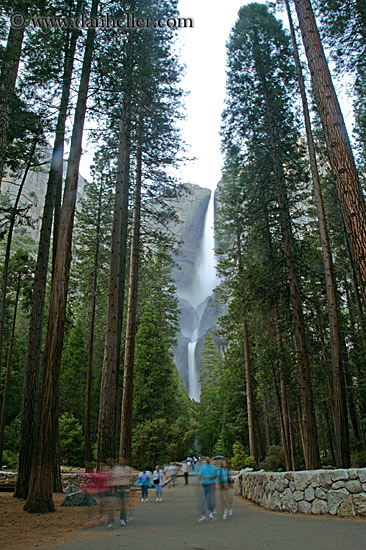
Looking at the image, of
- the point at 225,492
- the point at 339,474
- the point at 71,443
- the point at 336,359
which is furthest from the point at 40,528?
the point at 71,443

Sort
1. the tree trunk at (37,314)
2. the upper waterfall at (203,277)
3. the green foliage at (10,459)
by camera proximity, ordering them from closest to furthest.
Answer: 1. the tree trunk at (37,314)
2. the green foliage at (10,459)
3. the upper waterfall at (203,277)

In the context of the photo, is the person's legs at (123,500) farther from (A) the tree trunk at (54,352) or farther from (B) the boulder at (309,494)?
(B) the boulder at (309,494)

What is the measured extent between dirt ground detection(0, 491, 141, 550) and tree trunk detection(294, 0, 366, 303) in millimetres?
5202

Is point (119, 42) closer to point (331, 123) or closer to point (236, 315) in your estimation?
point (331, 123)

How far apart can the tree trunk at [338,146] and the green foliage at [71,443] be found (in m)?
21.5

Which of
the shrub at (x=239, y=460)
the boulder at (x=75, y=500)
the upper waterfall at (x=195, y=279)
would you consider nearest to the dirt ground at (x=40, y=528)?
the boulder at (x=75, y=500)

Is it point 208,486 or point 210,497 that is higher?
point 208,486

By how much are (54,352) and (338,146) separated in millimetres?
6298

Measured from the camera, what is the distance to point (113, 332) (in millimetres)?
9914

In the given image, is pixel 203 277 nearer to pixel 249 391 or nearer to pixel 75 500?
pixel 249 391

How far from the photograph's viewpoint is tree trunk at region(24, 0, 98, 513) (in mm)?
6965

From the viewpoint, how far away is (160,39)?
39.0 feet

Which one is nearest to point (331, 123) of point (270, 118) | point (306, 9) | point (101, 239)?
point (306, 9)

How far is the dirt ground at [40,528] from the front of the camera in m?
4.70
